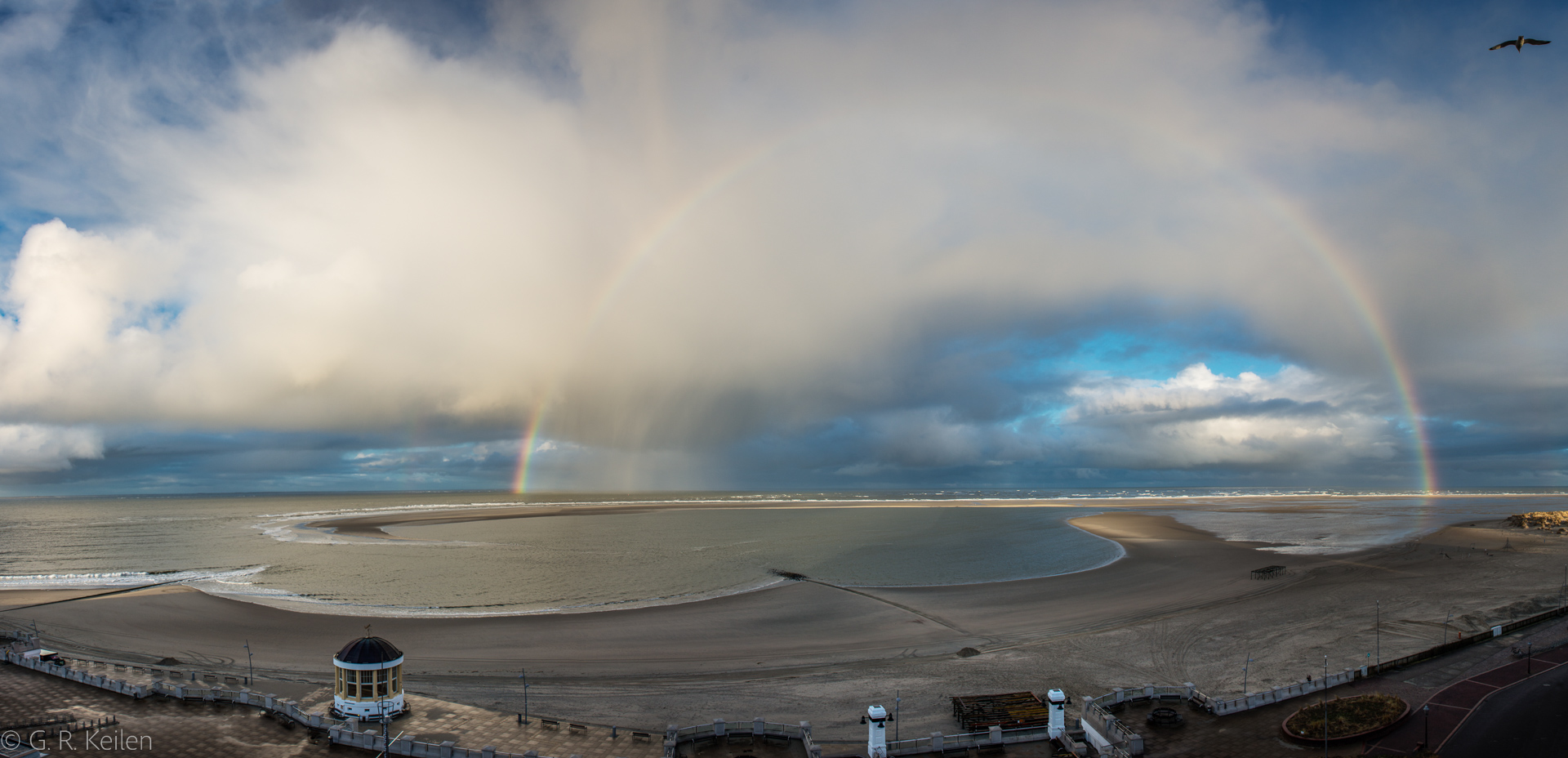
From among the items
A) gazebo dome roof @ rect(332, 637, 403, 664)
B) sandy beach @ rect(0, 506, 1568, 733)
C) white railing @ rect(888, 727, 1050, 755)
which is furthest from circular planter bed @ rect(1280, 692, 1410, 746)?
gazebo dome roof @ rect(332, 637, 403, 664)

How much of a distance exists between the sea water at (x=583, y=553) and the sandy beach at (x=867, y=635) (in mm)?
6336

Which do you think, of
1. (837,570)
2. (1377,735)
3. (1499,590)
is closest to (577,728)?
(1377,735)

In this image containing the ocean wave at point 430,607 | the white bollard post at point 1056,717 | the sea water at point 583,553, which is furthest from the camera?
the sea water at point 583,553

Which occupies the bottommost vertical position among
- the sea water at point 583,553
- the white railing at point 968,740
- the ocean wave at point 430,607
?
the sea water at point 583,553

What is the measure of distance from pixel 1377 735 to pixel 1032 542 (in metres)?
77.2

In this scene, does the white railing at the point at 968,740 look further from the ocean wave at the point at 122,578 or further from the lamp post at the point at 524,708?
the ocean wave at the point at 122,578

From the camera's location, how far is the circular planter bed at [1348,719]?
25.1m

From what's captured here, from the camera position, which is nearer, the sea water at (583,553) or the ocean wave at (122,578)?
the sea water at (583,553)

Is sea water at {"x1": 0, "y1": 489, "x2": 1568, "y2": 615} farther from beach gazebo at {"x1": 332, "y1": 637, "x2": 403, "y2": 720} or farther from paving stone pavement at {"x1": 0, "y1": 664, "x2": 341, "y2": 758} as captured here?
beach gazebo at {"x1": 332, "y1": 637, "x2": 403, "y2": 720}

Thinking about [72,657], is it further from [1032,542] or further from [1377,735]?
[1032,542]

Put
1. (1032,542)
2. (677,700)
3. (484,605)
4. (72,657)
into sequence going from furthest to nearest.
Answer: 1. (1032,542)
2. (484,605)
3. (72,657)
4. (677,700)

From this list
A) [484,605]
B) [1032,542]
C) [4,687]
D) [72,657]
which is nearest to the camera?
[4,687]

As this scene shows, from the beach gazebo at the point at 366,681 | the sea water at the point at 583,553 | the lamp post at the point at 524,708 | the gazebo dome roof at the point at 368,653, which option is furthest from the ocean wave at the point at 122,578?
the gazebo dome roof at the point at 368,653

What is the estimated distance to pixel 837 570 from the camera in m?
76.5
